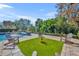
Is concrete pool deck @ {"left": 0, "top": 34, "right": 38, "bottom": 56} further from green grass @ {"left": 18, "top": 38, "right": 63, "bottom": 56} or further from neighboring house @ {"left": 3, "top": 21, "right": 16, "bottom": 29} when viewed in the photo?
neighboring house @ {"left": 3, "top": 21, "right": 16, "bottom": 29}

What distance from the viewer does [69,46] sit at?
3057mm

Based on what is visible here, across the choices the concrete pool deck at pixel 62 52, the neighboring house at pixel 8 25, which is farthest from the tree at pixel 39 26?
the neighboring house at pixel 8 25

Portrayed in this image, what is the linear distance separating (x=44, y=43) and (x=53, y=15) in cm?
34

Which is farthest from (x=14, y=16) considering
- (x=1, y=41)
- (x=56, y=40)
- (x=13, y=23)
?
(x=56, y=40)

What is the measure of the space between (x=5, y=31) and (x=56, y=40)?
0.60 metres

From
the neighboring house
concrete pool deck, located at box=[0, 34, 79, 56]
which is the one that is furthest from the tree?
the neighboring house

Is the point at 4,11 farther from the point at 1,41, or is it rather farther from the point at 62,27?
the point at 62,27

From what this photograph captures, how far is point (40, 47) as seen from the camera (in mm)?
3025

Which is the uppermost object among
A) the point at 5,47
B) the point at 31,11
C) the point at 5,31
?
the point at 31,11

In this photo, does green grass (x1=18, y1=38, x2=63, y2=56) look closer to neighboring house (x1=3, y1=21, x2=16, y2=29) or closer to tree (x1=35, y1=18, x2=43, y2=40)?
tree (x1=35, y1=18, x2=43, y2=40)

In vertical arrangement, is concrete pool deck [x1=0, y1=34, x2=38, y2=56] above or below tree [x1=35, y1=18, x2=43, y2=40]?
below

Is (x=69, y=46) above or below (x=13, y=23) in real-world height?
below

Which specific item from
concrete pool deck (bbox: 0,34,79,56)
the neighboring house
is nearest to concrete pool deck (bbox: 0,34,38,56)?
concrete pool deck (bbox: 0,34,79,56)

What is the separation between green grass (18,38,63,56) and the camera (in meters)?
3.02
